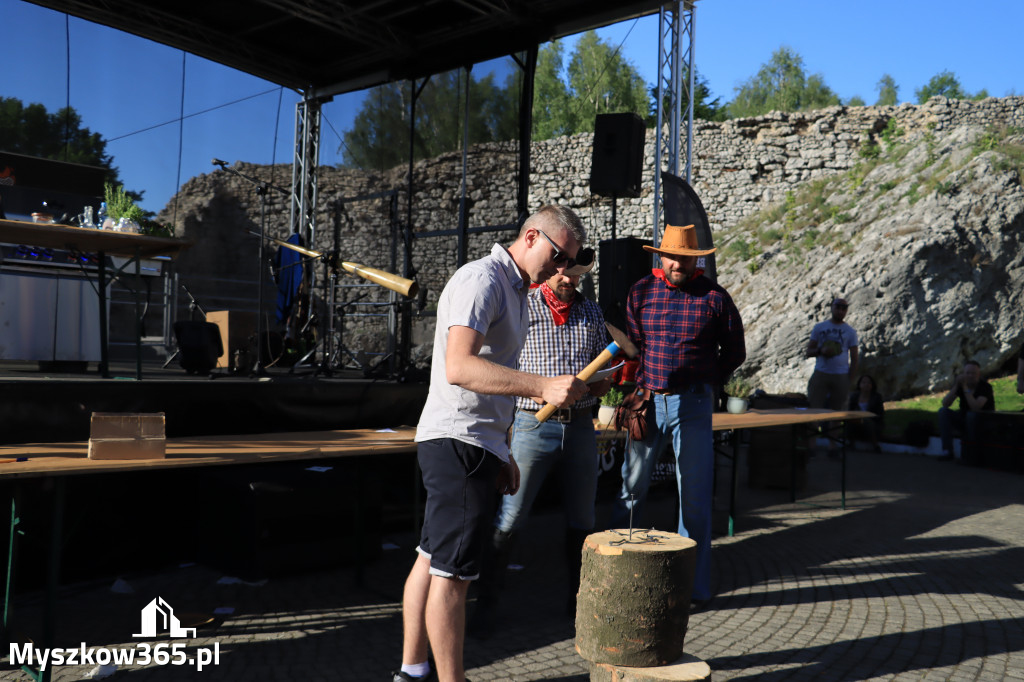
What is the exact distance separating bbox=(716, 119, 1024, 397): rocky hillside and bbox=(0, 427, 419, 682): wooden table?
1104 cm

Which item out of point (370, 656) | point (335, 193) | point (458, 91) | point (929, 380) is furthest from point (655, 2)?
point (929, 380)

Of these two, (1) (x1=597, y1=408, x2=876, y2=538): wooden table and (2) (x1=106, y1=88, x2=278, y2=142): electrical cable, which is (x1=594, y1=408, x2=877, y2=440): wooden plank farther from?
(2) (x1=106, y1=88, x2=278, y2=142): electrical cable

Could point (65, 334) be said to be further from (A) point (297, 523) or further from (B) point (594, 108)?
(B) point (594, 108)

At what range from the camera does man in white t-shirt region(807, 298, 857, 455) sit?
870 cm

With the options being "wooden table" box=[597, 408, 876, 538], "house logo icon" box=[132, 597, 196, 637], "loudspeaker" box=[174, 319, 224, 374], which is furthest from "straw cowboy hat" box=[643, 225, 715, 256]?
"loudspeaker" box=[174, 319, 224, 374]

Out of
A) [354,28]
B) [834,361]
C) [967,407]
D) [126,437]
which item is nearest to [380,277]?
[354,28]

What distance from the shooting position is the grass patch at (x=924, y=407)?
11859 mm

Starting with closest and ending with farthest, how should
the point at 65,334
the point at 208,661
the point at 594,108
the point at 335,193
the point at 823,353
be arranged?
the point at 208,661, the point at 65,334, the point at 823,353, the point at 335,193, the point at 594,108

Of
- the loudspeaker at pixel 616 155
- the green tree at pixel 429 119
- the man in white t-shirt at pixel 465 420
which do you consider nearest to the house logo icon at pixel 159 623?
the man in white t-shirt at pixel 465 420

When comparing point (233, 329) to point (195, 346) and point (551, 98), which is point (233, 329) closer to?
point (195, 346)

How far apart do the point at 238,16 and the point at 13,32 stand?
7.85 feet

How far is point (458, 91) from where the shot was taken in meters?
9.84

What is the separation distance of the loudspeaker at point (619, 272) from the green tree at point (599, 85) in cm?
2668

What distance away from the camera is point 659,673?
2535 millimetres
